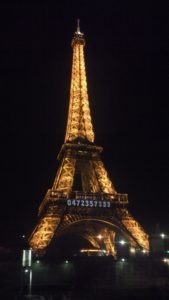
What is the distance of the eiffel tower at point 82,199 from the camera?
127 ft

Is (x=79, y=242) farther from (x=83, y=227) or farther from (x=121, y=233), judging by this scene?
(x=121, y=233)

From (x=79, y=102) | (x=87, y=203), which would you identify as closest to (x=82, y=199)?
(x=87, y=203)

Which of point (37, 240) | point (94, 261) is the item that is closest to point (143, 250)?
point (94, 261)

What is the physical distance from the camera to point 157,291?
18.5m

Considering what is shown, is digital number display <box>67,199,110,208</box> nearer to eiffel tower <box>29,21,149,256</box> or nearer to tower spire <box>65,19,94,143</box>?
eiffel tower <box>29,21,149,256</box>

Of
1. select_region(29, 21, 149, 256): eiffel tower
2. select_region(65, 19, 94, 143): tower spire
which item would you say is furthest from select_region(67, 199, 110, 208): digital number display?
select_region(65, 19, 94, 143): tower spire

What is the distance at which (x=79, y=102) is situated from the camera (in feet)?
166

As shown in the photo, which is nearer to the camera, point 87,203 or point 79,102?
point 87,203

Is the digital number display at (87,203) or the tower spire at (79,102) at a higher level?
the tower spire at (79,102)

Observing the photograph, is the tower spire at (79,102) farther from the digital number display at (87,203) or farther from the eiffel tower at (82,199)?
the digital number display at (87,203)

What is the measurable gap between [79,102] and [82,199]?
15.6 meters

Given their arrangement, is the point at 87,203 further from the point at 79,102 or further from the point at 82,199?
the point at 79,102

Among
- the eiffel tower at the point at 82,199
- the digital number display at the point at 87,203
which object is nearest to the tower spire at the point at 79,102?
the eiffel tower at the point at 82,199

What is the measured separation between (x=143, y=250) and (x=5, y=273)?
1503 cm
